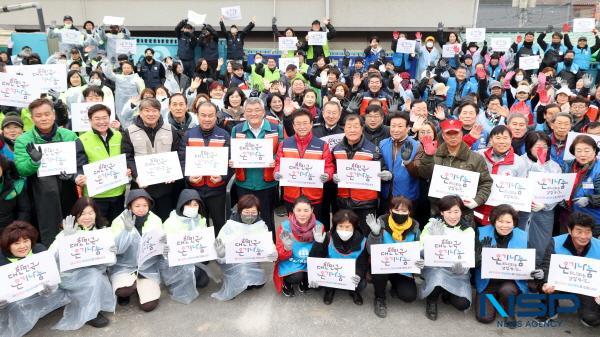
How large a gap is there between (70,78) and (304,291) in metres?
6.34

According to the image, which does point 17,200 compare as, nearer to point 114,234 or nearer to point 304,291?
point 114,234

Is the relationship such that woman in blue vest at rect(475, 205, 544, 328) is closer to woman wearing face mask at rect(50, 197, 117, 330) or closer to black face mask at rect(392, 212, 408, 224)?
black face mask at rect(392, 212, 408, 224)

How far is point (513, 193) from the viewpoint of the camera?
5.07 m

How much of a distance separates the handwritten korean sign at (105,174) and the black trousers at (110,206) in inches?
8.3

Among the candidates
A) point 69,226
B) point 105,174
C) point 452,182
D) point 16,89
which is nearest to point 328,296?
point 452,182

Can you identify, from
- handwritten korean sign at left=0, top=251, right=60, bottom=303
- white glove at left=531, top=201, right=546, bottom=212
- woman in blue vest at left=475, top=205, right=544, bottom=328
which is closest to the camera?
handwritten korean sign at left=0, top=251, right=60, bottom=303

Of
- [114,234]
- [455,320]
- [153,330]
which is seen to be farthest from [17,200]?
[455,320]

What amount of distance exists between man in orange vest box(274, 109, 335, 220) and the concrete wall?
38.7ft

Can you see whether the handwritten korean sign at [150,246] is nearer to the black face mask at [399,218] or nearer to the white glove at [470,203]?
the black face mask at [399,218]

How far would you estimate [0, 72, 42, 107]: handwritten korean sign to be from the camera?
6.80m

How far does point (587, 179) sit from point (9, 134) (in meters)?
6.87

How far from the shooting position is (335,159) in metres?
5.66

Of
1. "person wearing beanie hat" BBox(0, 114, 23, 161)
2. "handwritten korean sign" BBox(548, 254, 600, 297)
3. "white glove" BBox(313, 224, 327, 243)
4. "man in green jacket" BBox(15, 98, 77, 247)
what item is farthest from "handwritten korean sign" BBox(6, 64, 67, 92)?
"handwritten korean sign" BBox(548, 254, 600, 297)

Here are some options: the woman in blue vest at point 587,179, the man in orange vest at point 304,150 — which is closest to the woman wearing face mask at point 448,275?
the man in orange vest at point 304,150
